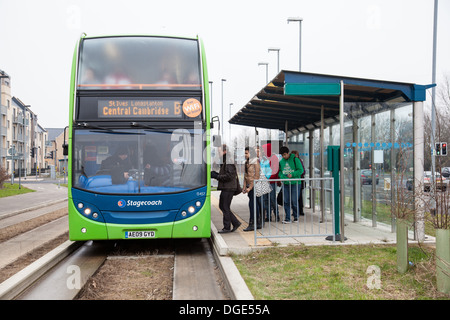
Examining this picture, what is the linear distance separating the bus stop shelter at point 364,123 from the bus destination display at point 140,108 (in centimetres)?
206

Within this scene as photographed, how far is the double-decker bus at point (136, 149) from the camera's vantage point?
314 inches

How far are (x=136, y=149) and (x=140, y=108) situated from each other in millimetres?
741

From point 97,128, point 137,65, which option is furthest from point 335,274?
point 137,65

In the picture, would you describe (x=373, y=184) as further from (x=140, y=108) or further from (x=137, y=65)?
(x=137, y=65)

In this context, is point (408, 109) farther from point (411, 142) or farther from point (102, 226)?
point (102, 226)

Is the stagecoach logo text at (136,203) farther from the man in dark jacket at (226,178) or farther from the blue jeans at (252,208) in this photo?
the blue jeans at (252,208)

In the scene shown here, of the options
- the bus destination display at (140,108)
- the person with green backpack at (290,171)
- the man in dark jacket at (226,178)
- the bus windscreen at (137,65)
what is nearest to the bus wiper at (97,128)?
the bus destination display at (140,108)

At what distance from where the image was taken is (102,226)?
795 cm

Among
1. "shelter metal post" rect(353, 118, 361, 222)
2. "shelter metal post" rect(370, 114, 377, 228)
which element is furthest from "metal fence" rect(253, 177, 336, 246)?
"shelter metal post" rect(370, 114, 377, 228)

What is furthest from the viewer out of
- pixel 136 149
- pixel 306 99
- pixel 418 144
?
pixel 306 99

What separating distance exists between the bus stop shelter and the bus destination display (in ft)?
6.76

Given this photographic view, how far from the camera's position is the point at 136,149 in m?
8.11

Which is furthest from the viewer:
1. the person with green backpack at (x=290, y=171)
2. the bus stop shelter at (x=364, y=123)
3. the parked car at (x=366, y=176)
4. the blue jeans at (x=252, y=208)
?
the person with green backpack at (x=290, y=171)

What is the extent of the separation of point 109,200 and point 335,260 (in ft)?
12.9
